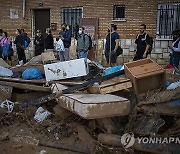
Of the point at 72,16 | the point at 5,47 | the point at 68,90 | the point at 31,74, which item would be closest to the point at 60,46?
the point at 5,47

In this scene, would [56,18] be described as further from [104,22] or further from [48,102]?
[48,102]

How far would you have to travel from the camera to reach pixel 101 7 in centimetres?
1214

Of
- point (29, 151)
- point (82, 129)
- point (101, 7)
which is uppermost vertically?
point (101, 7)

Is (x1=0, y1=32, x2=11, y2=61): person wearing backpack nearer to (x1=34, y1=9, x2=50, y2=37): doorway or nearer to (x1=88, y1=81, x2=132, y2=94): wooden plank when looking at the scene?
(x1=34, y1=9, x2=50, y2=37): doorway

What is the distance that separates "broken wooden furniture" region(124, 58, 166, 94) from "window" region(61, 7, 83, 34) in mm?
Answer: 7697

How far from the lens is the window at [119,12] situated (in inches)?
469

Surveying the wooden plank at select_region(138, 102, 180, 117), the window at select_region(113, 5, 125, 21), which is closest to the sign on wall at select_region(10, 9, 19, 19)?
the window at select_region(113, 5, 125, 21)

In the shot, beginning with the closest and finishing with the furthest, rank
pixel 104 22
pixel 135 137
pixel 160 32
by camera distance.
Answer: pixel 135 137 → pixel 160 32 → pixel 104 22

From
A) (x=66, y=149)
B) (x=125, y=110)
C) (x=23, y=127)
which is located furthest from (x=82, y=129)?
(x=23, y=127)

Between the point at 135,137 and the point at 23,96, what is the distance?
2.80 metres

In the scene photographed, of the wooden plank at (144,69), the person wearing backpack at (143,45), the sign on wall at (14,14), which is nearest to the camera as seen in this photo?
the wooden plank at (144,69)

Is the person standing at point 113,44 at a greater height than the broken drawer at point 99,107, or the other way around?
the person standing at point 113,44

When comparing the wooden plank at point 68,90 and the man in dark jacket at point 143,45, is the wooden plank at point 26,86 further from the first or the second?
the man in dark jacket at point 143,45

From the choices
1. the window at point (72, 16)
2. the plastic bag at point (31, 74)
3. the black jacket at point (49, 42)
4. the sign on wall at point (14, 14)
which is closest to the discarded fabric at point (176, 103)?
the plastic bag at point (31, 74)
